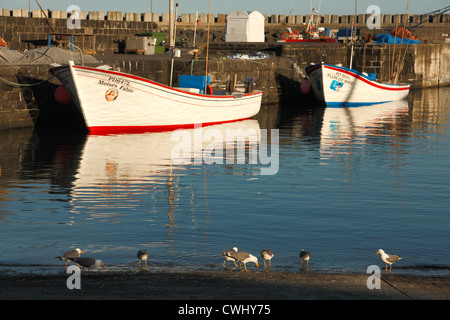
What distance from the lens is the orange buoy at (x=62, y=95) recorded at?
77.2 feet

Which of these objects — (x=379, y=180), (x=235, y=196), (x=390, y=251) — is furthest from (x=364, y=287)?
(x=379, y=180)

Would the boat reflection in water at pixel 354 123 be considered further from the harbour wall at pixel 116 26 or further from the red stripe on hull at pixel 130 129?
the harbour wall at pixel 116 26

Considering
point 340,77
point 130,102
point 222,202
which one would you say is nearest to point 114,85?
point 130,102

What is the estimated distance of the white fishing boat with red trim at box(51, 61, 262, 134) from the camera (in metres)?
22.3

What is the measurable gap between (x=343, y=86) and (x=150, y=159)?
1825cm

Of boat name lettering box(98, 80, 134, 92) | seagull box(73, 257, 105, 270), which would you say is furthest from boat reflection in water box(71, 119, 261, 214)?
seagull box(73, 257, 105, 270)

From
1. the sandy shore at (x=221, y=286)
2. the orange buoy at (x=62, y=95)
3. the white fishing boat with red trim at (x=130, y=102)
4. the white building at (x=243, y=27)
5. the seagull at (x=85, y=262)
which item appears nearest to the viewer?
the sandy shore at (x=221, y=286)

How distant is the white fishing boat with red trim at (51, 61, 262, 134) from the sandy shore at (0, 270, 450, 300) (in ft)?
47.0

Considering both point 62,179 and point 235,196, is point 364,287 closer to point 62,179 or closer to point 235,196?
point 235,196

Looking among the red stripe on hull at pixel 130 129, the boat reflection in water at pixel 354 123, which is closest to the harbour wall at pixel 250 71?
the red stripe on hull at pixel 130 129

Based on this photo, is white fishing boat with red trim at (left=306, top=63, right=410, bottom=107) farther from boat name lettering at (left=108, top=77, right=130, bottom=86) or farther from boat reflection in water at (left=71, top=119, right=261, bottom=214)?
boat name lettering at (left=108, top=77, right=130, bottom=86)

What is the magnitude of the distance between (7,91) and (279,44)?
18.3 metres

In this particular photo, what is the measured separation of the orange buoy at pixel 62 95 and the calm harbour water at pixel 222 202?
140 centimetres

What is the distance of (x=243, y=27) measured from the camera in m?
42.8
